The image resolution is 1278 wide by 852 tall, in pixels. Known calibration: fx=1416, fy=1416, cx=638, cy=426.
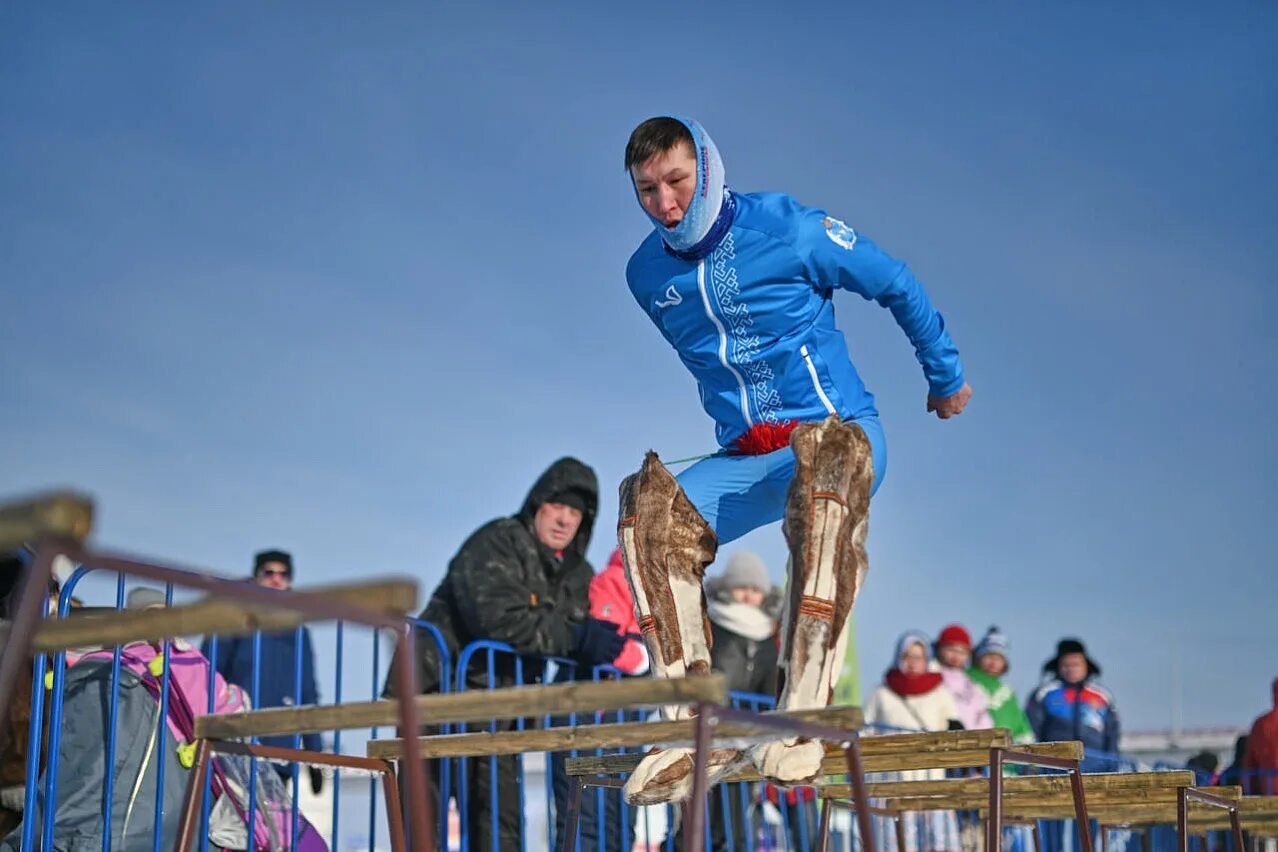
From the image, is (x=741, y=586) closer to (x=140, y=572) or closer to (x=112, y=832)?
(x=112, y=832)

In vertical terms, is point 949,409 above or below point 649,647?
above

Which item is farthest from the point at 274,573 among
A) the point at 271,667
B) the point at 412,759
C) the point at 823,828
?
the point at 412,759

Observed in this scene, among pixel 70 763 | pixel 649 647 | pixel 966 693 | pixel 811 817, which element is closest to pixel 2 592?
pixel 70 763

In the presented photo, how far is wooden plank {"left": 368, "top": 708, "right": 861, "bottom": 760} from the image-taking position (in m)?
2.75

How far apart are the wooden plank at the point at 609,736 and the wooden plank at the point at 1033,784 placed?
1.30m

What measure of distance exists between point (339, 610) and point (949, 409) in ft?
9.71

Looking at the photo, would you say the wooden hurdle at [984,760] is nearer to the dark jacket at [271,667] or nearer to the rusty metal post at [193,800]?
the rusty metal post at [193,800]

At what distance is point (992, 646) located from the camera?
1030 cm

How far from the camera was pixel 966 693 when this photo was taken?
31.6ft

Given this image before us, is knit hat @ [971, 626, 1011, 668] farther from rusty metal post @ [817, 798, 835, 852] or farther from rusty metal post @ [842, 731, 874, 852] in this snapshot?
rusty metal post @ [842, 731, 874, 852]

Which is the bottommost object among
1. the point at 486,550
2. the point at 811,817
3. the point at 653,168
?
the point at 811,817

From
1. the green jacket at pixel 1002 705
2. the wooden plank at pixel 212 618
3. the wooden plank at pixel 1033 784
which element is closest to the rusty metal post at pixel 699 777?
the wooden plank at pixel 212 618

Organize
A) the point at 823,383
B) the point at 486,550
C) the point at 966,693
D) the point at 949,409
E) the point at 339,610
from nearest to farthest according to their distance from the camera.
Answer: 1. the point at 339,610
2. the point at 823,383
3. the point at 949,409
4. the point at 486,550
5. the point at 966,693

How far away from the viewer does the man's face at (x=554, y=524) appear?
22.3 feet
